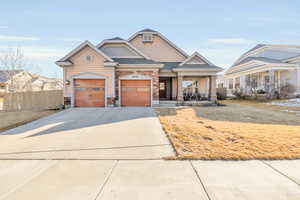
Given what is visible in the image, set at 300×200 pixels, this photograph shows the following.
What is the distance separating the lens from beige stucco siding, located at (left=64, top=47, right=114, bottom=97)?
12.1 meters

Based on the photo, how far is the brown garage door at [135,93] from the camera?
1294 centimetres

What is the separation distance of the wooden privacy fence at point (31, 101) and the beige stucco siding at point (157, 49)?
32.1ft

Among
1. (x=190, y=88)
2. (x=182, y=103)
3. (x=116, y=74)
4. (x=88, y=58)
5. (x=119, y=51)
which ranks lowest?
(x=182, y=103)

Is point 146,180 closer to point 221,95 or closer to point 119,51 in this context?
point 119,51

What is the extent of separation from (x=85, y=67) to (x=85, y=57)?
802mm

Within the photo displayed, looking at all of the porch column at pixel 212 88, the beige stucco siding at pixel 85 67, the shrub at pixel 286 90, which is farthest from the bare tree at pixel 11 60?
the shrub at pixel 286 90

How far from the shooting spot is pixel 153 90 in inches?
515

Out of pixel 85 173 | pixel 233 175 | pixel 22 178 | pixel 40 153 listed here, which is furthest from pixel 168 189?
pixel 40 153

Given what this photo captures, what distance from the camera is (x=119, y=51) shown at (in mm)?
13883

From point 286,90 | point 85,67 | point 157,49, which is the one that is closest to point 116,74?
point 85,67

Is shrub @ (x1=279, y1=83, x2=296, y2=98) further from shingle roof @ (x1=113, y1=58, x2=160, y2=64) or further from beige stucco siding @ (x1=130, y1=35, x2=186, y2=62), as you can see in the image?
shingle roof @ (x1=113, y1=58, x2=160, y2=64)

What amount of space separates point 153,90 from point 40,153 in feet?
32.4

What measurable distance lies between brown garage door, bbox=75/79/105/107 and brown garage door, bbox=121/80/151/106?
5.69 ft

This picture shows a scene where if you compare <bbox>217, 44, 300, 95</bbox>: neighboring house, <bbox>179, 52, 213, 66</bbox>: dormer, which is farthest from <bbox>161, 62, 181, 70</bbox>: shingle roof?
<bbox>217, 44, 300, 95</bbox>: neighboring house
